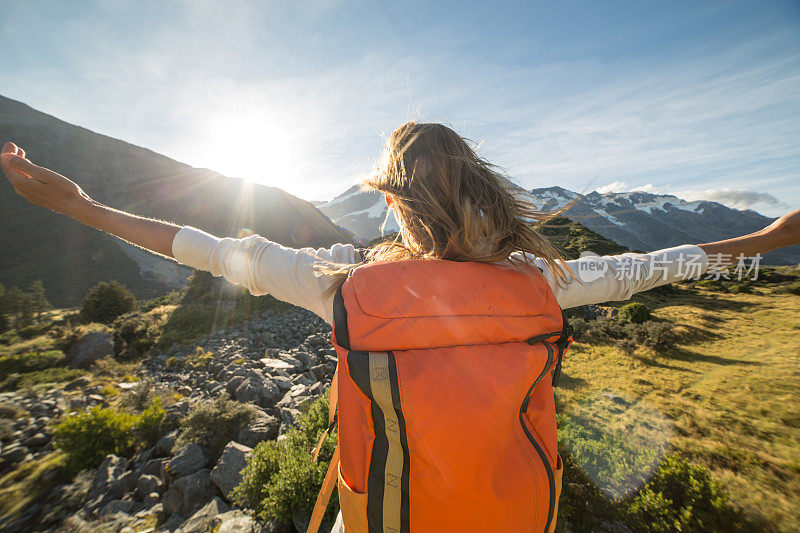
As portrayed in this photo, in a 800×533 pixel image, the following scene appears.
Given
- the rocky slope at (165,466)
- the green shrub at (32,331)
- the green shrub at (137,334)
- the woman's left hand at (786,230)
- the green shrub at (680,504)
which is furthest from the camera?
the green shrub at (137,334)

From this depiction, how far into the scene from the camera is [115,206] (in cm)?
6512

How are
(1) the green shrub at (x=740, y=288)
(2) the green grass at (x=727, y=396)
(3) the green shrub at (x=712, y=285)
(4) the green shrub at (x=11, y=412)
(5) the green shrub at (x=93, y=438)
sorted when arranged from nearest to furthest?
(2) the green grass at (x=727, y=396) < (5) the green shrub at (x=93, y=438) < (4) the green shrub at (x=11, y=412) < (1) the green shrub at (x=740, y=288) < (3) the green shrub at (x=712, y=285)

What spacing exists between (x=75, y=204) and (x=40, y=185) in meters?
0.14

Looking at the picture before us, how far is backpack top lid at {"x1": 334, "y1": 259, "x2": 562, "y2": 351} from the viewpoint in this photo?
1.07 m

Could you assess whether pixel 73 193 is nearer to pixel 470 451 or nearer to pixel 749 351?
pixel 470 451

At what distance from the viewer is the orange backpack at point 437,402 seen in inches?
A: 40.5

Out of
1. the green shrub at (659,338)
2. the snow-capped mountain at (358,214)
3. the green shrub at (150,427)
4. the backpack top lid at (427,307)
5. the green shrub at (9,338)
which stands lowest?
the green shrub at (9,338)

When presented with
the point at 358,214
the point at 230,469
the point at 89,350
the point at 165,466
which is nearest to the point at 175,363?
the point at 89,350

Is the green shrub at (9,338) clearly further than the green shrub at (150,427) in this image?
Yes

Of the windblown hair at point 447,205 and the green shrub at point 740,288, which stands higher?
the windblown hair at point 447,205

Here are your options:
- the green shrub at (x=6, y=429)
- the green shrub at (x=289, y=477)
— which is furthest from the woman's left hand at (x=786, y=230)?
the green shrub at (x=6, y=429)

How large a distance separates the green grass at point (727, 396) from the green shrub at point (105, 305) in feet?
96.3

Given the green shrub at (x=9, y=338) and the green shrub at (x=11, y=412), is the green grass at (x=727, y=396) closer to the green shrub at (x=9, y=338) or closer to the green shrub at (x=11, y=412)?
the green shrub at (x=11, y=412)

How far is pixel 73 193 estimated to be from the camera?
4.81 feet
